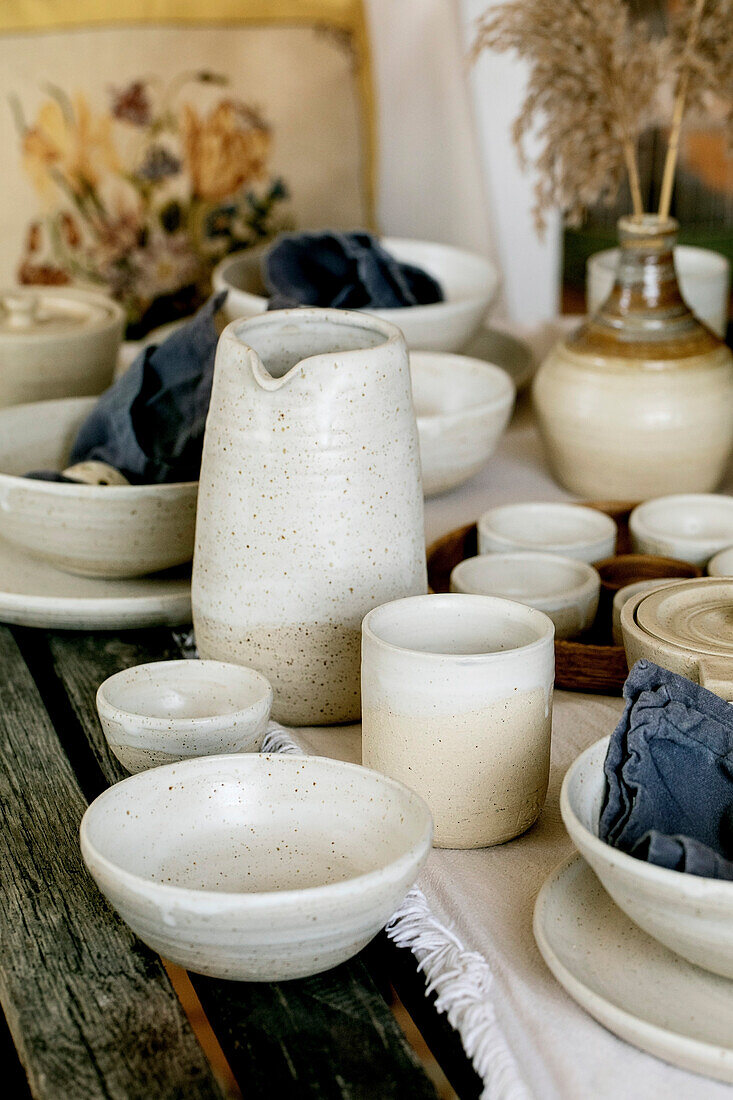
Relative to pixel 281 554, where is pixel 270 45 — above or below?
above

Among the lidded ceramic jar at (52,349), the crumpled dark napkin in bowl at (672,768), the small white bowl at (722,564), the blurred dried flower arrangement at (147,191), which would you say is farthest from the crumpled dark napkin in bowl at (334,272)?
the crumpled dark napkin in bowl at (672,768)

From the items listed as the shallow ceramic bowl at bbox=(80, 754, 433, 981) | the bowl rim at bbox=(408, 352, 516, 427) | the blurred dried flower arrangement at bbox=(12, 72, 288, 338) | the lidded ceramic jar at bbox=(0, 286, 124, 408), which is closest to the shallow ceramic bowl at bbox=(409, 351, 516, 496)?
the bowl rim at bbox=(408, 352, 516, 427)

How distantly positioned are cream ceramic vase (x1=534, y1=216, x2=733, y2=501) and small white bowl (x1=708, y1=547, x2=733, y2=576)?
0.74 ft

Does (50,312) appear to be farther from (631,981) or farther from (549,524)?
(631,981)

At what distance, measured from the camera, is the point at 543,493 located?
3.49ft

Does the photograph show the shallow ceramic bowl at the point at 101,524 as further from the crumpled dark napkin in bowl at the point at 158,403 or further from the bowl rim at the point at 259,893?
the bowl rim at the point at 259,893

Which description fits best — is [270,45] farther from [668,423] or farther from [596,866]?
[596,866]

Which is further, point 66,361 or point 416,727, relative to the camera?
point 66,361

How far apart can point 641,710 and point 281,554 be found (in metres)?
0.22

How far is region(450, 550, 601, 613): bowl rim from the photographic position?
0.72m

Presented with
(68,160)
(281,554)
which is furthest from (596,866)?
(68,160)

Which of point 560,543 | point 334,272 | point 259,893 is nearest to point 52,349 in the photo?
point 334,272

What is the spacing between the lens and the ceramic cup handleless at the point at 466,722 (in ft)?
1.78

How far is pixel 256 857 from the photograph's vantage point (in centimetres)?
53
